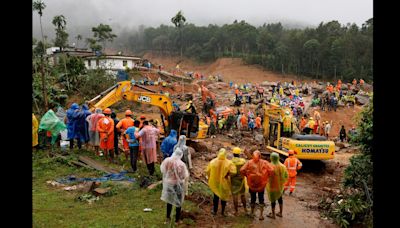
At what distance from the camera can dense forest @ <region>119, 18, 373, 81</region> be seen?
6269 cm

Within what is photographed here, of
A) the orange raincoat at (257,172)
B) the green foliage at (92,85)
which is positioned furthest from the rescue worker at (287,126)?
the green foliage at (92,85)

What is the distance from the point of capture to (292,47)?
71812 mm

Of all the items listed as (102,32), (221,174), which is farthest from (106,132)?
(102,32)

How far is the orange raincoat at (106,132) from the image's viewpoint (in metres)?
11.3

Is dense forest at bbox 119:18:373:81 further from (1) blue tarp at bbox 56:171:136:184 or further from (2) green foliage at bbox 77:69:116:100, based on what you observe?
(1) blue tarp at bbox 56:171:136:184

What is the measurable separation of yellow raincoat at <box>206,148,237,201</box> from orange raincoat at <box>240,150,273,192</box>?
30 centimetres

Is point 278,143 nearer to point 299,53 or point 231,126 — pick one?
point 231,126

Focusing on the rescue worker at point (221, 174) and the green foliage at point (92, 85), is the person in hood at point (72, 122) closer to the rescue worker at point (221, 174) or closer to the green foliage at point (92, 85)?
the rescue worker at point (221, 174)

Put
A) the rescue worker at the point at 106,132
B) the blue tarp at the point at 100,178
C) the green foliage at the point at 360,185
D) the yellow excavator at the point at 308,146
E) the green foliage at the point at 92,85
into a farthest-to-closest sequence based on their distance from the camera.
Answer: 1. the green foliage at the point at 92,85
2. the yellow excavator at the point at 308,146
3. the rescue worker at the point at 106,132
4. the blue tarp at the point at 100,178
5. the green foliage at the point at 360,185

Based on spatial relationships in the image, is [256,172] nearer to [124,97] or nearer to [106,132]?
[106,132]

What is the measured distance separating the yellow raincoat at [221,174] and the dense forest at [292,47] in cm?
4470

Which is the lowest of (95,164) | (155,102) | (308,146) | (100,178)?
(100,178)

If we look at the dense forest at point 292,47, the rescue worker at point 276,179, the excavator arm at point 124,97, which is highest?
the dense forest at point 292,47

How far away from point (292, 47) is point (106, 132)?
65.7m
